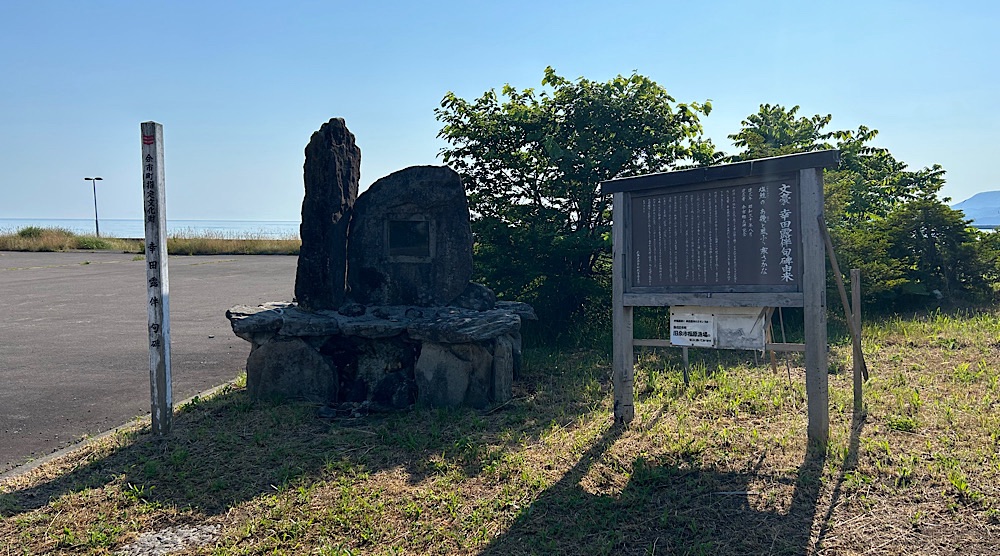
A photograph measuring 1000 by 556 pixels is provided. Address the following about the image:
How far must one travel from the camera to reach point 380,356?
6.21 m

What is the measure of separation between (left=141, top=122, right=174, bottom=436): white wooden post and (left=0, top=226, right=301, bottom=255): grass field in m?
23.7

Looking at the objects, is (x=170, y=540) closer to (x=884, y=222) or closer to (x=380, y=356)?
(x=380, y=356)

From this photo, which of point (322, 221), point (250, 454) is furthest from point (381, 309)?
point (250, 454)

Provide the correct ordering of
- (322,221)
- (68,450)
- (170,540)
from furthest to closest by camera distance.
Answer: (322,221), (68,450), (170,540)

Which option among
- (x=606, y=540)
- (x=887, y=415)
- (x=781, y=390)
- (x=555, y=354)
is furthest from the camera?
(x=555, y=354)

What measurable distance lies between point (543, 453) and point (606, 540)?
123cm

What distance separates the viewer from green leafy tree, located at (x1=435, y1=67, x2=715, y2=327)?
8.32m

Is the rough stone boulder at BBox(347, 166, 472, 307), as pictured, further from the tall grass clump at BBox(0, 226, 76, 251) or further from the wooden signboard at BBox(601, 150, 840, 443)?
the tall grass clump at BBox(0, 226, 76, 251)

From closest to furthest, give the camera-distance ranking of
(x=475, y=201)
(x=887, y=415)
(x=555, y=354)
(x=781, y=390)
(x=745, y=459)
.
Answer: (x=745, y=459)
(x=887, y=415)
(x=781, y=390)
(x=555, y=354)
(x=475, y=201)

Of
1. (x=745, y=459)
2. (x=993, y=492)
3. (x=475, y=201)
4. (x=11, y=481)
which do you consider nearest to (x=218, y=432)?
(x=11, y=481)

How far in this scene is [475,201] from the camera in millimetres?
8727

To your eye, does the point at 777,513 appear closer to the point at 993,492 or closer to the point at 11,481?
the point at 993,492

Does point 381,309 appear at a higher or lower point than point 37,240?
lower

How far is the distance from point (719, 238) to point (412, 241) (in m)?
2.77
